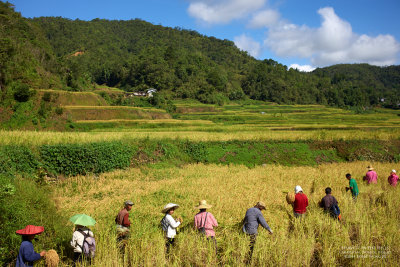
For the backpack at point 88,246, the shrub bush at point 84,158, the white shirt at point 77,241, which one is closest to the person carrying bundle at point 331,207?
the backpack at point 88,246

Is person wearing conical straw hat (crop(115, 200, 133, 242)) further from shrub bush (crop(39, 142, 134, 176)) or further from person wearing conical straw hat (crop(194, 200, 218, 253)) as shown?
shrub bush (crop(39, 142, 134, 176))

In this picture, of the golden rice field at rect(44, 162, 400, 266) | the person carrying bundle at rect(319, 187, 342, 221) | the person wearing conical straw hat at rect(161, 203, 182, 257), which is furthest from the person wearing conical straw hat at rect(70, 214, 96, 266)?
the person carrying bundle at rect(319, 187, 342, 221)

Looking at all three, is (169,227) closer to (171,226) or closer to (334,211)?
(171,226)

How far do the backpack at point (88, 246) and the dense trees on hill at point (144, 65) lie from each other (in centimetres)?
2753

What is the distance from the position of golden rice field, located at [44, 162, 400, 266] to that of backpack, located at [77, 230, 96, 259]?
0.74 ft

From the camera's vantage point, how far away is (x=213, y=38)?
16712 cm

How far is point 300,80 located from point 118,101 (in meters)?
95.9

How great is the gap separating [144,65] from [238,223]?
81.4 meters

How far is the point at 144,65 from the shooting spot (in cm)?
8294

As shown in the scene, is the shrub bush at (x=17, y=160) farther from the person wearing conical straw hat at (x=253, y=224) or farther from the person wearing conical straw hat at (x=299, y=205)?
the person wearing conical straw hat at (x=299, y=205)

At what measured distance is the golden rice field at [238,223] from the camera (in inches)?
213

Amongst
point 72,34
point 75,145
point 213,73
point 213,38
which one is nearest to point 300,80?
point 213,73

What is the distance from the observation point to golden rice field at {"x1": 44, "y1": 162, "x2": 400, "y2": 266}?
5398 millimetres

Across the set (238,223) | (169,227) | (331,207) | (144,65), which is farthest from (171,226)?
(144,65)
